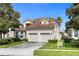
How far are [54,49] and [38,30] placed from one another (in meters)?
0.71

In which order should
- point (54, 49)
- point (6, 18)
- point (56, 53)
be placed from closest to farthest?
point (56, 53) → point (54, 49) → point (6, 18)

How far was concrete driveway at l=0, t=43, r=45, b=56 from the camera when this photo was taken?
2283 centimetres

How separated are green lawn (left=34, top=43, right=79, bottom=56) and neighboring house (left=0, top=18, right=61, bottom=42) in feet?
0.93

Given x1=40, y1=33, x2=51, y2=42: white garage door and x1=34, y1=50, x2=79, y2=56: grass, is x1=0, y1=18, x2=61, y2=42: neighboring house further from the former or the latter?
x1=34, y1=50, x2=79, y2=56: grass

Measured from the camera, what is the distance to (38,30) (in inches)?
910

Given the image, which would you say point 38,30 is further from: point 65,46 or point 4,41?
point 4,41

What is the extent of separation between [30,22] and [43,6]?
23.8 inches

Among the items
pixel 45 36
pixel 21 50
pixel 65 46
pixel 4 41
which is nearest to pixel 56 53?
pixel 65 46

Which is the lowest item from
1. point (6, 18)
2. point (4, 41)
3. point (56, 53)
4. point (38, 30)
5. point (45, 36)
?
point (56, 53)

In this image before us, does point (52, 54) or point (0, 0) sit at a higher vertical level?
point (0, 0)

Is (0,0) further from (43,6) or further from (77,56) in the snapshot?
(77,56)

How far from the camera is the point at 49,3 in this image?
22.7 meters

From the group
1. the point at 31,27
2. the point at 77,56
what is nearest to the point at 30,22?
the point at 31,27

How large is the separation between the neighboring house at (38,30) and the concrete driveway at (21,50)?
0.65ft
